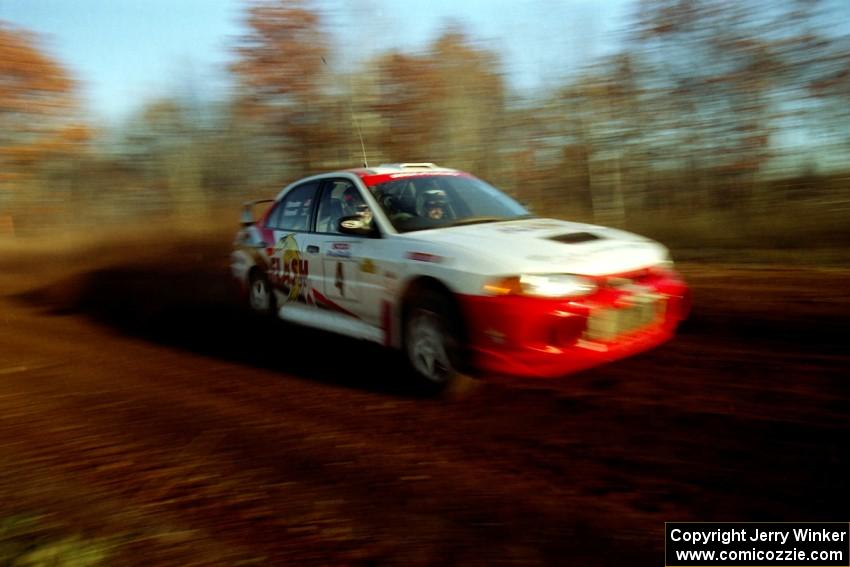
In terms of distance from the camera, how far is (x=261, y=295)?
767 centimetres

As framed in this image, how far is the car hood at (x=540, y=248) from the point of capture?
4496 mm

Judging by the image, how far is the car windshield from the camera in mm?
5668

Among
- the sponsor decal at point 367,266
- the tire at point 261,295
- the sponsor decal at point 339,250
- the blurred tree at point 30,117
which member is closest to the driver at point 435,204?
the sponsor decal at point 367,266

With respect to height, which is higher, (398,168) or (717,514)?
(398,168)

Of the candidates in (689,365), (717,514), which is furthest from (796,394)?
(717,514)

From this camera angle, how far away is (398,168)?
646 centimetres

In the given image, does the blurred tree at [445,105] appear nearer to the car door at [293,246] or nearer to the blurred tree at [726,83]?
the blurred tree at [726,83]

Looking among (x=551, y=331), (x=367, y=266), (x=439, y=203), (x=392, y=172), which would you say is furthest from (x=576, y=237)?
(x=392, y=172)

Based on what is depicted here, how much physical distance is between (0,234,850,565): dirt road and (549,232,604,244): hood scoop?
1.02 meters

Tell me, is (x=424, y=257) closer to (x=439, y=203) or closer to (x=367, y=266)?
(x=367, y=266)

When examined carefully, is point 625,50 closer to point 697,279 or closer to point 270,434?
point 697,279

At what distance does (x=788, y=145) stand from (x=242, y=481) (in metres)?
14.0

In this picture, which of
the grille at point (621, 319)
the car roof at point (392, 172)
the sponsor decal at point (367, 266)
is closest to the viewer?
the grille at point (621, 319)

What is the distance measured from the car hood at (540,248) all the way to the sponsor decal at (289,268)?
1.74m
